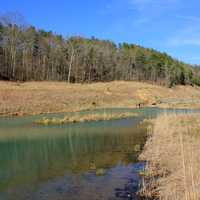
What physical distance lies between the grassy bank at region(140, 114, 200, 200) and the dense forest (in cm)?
5293

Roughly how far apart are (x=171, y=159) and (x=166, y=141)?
3.42m

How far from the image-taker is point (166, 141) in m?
15.3

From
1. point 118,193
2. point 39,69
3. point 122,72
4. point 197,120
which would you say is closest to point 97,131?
point 197,120

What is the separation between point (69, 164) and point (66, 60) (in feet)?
222

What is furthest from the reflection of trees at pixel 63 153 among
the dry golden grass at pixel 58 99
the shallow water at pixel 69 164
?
the dry golden grass at pixel 58 99

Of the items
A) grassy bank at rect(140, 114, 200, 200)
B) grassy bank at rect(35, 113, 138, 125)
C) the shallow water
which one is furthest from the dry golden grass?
grassy bank at rect(140, 114, 200, 200)

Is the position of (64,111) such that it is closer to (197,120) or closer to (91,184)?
(197,120)

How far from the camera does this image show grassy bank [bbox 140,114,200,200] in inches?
316

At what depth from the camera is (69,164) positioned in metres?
13.6

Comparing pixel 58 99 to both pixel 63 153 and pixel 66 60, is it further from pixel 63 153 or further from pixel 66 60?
pixel 66 60

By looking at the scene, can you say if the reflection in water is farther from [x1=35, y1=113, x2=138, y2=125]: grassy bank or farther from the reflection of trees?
[x1=35, y1=113, x2=138, y2=125]: grassy bank

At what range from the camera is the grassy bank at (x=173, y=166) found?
8023 millimetres

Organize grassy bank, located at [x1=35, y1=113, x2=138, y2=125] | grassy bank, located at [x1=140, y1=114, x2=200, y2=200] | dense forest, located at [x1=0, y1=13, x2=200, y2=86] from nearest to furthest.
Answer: grassy bank, located at [x1=140, y1=114, x2=200, y2=200] < grassy bank, located at [x1=35, y1=113, x2=138, y2=125] < dense forest, located at [x1=0, y1=13, x2=200, y2=86]

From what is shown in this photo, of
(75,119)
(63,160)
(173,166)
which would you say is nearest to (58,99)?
(75,119)
